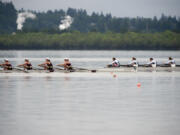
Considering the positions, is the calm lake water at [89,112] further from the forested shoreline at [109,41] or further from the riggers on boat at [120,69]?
the forested shoreline at [109,41]

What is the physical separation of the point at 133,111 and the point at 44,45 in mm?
177110

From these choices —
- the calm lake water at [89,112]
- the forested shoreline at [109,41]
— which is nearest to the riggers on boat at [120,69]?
the calm lake water at [89,112]

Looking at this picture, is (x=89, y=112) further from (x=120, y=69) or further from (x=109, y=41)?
(x=109, y=41)

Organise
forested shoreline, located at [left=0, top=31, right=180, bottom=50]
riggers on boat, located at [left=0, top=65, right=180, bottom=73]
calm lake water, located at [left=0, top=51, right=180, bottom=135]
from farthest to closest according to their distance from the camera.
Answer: forested shoreline, located at [left=0, top=31, right=180, bottom=50]
riggers on boat, located at [left=0, top=65, right=180, bottom=73]
calm lake water, located at [left=0, top=51, right=180, bottom=135]

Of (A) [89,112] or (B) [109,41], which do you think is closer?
(A) [89,112]

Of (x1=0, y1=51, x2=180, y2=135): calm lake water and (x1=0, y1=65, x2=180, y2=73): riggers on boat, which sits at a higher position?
(x1=0, y1=51, x2=180, y2=135): calm lake water

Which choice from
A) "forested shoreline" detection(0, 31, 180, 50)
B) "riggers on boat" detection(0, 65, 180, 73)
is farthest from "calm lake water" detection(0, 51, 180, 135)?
"forested shoreline" detection(0, 31, 180, 50)

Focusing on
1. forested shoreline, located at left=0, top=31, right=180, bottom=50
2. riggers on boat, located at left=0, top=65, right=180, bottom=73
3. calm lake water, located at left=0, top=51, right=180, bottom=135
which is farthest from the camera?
forested shoreline, located at left=0, top=31, right=180, bottom=50

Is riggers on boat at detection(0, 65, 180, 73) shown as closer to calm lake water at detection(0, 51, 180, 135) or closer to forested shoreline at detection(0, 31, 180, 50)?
calm lake water at detection(0, 51, 180, 135)

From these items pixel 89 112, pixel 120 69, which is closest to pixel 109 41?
pixel 120 69

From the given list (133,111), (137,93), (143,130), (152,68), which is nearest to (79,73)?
(152,68)

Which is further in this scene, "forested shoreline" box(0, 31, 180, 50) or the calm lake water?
"forested shoreline" box(0, 31, 180, 50)

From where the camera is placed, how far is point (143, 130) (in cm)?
1602

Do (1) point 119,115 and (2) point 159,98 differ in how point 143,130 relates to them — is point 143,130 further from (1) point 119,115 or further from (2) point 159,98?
(2) point 159,98
